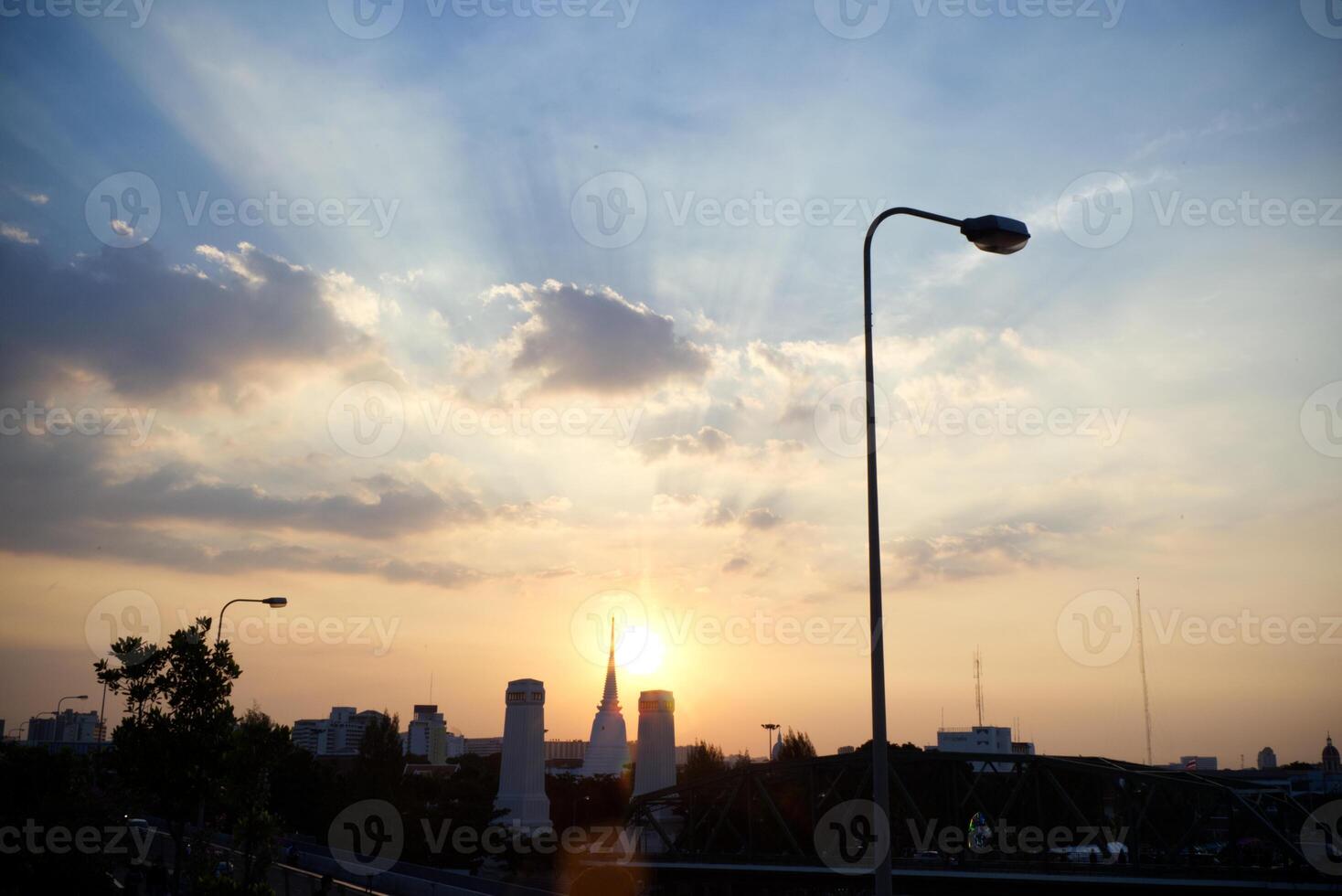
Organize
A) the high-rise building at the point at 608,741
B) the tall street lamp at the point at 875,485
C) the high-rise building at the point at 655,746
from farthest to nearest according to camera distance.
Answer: the high-rise building at the point at 608,741 < the high-rise building at the point at 655,746 < the tall street lamp at the point at 875,485

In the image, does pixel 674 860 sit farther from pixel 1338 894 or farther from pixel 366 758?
pixel 1338 894

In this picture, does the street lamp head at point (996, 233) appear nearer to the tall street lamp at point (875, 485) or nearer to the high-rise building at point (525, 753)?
the tall street lamp at point (875, 485)

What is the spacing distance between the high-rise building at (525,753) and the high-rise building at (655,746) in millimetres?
10554

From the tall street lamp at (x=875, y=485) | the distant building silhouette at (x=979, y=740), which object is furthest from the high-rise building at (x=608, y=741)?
the tall street lamp at (x=875, y=485)

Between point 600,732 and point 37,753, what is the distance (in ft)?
493


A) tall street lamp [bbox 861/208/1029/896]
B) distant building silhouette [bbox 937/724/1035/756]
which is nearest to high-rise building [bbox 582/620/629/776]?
distant building silhouette [bbox 937/724/1035/756]

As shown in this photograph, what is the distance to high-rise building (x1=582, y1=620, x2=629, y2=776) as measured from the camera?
172500 millimetres

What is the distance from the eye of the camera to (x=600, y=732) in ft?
583

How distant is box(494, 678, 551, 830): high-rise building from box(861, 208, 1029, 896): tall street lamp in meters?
83.4

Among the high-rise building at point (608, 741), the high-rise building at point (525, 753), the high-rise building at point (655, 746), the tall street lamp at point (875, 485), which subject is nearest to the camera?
the tall street lamp at point (875, 485)

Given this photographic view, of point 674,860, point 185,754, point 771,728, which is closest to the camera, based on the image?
point 185,754

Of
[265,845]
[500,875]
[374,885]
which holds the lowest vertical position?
[500,875]

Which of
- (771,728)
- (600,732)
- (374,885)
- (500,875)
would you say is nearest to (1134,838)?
A: (374,885)

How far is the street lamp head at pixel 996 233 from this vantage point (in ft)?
52.7
